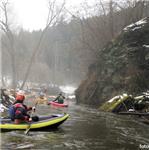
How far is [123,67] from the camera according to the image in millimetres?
25531

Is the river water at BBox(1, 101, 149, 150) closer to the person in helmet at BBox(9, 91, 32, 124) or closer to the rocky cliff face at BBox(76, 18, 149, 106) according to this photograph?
the person in helmet at BBox(9, 91, 32, 124)

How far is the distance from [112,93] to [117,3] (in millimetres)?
12079

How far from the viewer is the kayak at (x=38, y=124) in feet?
41.1

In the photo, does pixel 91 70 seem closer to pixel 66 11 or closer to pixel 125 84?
pixel 125 84

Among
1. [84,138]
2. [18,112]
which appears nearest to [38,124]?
[18,112]

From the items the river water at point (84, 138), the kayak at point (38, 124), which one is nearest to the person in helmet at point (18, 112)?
the kayak at point (38, 124)

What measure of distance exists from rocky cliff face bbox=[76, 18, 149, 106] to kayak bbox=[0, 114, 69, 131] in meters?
10.5

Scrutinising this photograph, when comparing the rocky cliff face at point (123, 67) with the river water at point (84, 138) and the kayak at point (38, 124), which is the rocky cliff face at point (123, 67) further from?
the kayak at point (38, 124)

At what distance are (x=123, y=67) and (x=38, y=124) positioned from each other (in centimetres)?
1392

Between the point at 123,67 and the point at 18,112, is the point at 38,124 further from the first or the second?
the point at 123,67

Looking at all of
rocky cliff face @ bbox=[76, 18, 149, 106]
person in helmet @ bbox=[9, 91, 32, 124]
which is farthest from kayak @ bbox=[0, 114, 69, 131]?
rocky cliff face @ bbox=[76, 18, 149, 106]

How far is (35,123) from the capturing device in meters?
12.8

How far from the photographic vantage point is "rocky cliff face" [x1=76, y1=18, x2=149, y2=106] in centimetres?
2366

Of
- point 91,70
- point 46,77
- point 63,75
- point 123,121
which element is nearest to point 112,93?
point 91,70
